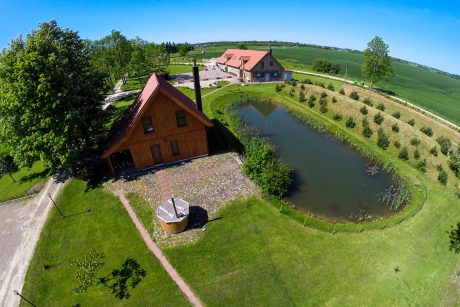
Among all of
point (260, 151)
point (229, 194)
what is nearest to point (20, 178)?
point (229, 194)

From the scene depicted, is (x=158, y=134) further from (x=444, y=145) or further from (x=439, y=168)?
(x=444, y=145)

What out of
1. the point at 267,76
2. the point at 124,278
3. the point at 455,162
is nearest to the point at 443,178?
the point at 455,162

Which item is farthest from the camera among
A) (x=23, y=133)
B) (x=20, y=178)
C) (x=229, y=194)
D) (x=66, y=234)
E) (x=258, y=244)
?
(x=20, y=178)

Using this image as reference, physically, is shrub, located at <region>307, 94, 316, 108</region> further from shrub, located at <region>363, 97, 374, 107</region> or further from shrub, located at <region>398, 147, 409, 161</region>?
shrub, located at <region>398, 147, 409, 161</region>

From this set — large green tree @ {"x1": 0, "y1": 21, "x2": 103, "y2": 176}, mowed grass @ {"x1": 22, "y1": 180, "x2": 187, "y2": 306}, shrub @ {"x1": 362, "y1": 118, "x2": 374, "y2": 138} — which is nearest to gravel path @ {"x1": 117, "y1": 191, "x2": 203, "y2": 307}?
mowed grass @ {"x1": 22, "y1": 180, "x2": 187, "y2": 306}

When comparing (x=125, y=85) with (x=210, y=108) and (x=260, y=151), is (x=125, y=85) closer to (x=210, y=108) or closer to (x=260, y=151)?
(x=210, y=108)

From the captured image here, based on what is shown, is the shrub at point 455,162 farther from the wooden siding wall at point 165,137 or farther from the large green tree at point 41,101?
the large green tree at point 41,101
